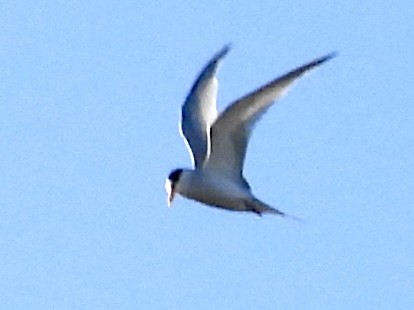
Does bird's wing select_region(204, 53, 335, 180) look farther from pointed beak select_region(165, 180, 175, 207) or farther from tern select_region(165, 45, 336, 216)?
pointed beak select_region(165, 180, 175, 207)

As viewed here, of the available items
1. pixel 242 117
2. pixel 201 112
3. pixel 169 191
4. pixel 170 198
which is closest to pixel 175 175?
pixel 169 191

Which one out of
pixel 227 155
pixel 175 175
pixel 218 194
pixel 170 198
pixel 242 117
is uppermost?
pixel 242 117

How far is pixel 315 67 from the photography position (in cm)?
1236

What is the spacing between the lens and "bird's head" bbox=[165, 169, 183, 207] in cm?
1297

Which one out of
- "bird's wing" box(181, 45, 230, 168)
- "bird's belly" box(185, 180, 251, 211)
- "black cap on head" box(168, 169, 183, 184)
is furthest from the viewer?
"bird's wing" box(181, 45, 230, 168)

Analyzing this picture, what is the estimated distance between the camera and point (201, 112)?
13.9m

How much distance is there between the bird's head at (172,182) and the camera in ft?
42.5

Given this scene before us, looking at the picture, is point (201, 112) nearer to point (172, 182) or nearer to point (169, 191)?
point (169, 191)

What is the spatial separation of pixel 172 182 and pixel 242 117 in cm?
88

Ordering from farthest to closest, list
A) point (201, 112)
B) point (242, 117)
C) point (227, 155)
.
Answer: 1. point (201, 112)
2. point (227, 155)
3. point (242, 117)

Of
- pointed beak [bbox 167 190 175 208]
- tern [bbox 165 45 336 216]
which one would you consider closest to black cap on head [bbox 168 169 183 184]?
tern [bbox 165 45 336 216]

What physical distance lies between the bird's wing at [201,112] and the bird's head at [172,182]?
7.9 inches

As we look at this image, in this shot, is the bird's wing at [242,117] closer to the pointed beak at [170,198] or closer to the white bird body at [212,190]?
the white bird body at [212,190]

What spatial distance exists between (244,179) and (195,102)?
118 cm
